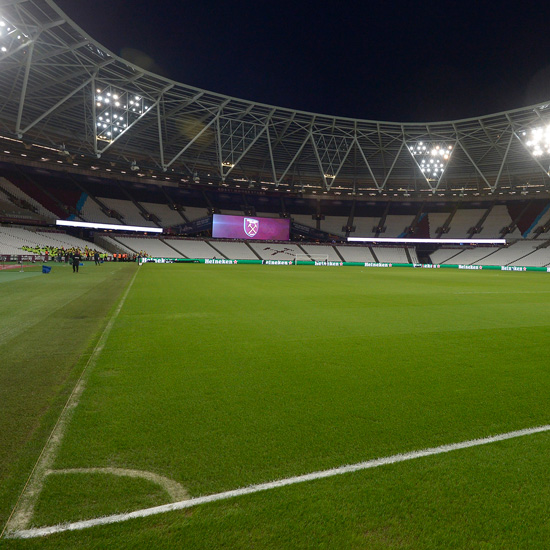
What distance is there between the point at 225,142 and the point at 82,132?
19.1 m

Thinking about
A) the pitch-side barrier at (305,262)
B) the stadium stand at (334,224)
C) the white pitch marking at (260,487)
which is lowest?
the white pitch marking at (260,487)

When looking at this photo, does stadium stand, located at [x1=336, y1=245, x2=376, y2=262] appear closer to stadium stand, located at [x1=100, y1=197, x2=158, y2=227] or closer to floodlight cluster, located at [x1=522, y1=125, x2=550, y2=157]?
floodlight cluster, located at [x1=522, y1=125, x2=550, y2=157]

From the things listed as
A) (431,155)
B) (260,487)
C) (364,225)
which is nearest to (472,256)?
(364,225)

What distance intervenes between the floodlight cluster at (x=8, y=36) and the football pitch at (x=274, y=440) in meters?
32.2

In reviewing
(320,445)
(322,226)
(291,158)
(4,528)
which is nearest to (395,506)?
(320,445)

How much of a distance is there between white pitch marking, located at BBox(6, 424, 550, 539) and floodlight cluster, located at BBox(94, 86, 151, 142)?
146 feet

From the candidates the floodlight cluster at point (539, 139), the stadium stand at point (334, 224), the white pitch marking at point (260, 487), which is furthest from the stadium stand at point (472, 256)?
the white pitch marking at point (260, 487)

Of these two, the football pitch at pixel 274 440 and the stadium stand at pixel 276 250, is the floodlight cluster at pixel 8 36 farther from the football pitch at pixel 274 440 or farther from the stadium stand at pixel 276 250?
the stadium stand at pixel 276 250

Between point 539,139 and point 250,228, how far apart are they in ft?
148

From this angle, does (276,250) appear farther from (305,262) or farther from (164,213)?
(164,213)

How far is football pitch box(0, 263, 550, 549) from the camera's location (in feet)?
6.51

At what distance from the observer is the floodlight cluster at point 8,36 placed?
26.4 metres

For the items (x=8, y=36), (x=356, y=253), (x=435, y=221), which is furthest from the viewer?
(x=435, y=221)

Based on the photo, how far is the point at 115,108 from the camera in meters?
39.9
